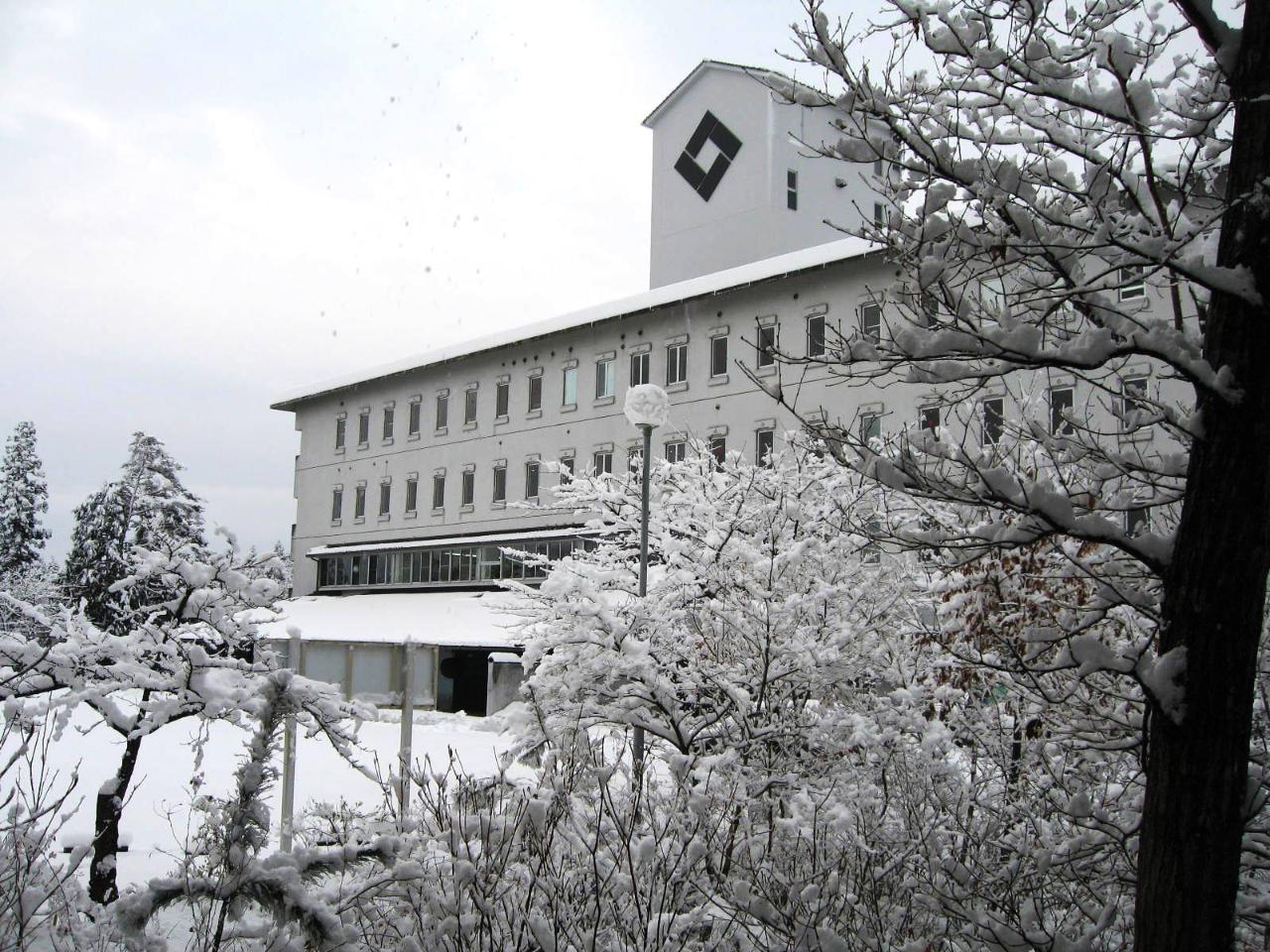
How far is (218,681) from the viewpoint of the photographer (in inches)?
402

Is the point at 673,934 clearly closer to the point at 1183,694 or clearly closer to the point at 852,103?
the point at 1183,694

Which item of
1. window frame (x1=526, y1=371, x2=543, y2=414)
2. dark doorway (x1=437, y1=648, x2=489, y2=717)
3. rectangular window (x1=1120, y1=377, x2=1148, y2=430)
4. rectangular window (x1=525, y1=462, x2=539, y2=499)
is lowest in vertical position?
dark doorway (x1=437, y1=648, x2=489, y2=717)

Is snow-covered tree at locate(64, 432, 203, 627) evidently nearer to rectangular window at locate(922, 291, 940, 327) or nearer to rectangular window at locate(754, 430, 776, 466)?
rectangular window at locate(754, 430, 776, 466)

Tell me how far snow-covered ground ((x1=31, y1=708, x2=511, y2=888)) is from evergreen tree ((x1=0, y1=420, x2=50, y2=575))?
119ft

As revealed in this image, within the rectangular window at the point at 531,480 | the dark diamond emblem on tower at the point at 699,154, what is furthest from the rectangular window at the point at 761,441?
the dark diamond emblem on tower at the point at 699,154

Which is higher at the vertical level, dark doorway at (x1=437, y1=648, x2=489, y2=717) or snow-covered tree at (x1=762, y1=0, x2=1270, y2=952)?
snow-covered tree at (x1=762, y1=0, x2=1270, y2=952)

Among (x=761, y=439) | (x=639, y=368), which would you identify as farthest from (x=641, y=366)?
(x=761, y=439)

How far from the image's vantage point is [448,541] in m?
44.2

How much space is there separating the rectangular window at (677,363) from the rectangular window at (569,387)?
4.09m

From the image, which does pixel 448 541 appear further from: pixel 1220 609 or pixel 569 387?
pixel 1220 609

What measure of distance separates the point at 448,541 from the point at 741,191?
17974mm

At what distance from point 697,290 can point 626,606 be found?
25645 millimetres

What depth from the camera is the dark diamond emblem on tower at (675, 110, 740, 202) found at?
159ft

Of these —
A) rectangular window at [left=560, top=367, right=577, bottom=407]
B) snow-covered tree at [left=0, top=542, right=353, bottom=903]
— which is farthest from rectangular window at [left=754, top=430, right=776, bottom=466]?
snow-covered tree at [left=0, top=542, right=353, bottom=903]
